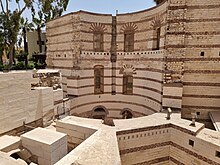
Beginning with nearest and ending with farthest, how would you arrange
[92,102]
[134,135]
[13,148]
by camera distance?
[13,148] < [134,135] < [92,102]

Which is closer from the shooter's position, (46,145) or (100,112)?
(46,145)

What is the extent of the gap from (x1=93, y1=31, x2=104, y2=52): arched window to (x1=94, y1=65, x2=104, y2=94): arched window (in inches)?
56.1

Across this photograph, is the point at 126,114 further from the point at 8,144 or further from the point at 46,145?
the point at 8,144

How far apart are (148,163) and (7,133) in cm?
604

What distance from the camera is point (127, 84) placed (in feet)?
43.4

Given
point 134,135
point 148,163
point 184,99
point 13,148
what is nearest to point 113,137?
point 134,135

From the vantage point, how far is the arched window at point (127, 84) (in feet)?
43.0

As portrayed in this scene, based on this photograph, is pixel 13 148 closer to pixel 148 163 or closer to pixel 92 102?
pixel 148 163

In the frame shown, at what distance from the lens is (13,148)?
18.8ft

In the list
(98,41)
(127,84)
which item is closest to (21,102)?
(98,41)

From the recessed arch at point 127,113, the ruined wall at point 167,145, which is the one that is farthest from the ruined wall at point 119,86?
the ruined wall at point 167,145

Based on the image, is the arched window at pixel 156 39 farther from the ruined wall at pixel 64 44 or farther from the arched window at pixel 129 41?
the ruined wall at pixel 64 44

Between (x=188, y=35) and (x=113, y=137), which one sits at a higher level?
(x=188, y=35)

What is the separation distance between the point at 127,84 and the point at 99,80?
224 centimetres
